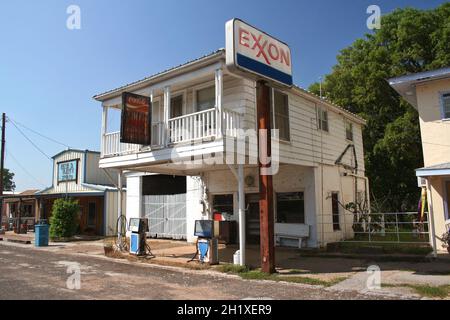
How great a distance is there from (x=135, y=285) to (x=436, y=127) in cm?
1078

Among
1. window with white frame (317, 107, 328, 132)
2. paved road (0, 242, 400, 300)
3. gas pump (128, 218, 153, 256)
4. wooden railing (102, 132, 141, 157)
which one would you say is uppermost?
window with white frame (317, 107, 328, 132)

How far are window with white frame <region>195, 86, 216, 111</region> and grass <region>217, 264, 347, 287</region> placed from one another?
18.8 feet

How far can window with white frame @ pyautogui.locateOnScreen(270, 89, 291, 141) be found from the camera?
44.1 feet

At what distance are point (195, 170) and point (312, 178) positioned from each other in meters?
5.09

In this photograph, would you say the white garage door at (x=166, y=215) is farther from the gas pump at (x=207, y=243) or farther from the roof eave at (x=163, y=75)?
the gas pump at (x=207, y=243)

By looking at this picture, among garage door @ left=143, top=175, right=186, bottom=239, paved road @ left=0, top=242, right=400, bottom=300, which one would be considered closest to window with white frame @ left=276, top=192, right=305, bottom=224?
garage door @ left=143, top=175, right=186, bottom=239

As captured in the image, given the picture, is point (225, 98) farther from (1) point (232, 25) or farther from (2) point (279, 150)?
(1) point (232, 25)

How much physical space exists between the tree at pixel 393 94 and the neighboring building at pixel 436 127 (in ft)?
36.2

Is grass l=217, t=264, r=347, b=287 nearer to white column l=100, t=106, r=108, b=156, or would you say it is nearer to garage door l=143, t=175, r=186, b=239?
white column l=100, t=106, r=108, b=156

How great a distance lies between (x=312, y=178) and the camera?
15.0 m

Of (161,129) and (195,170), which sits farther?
(195,170)

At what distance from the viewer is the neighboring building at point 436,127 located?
40.9 feet

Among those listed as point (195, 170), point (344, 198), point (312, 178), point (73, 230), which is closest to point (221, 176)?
point (195, 170)

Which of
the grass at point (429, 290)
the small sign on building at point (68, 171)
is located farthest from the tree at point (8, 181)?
the grass at point (429, 290)
